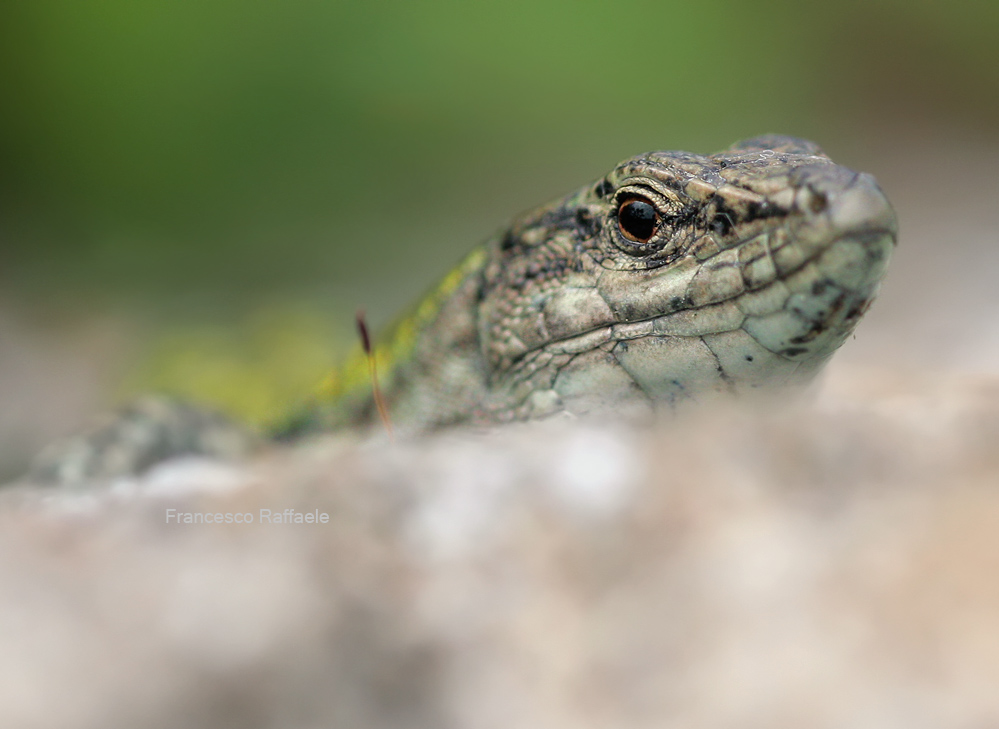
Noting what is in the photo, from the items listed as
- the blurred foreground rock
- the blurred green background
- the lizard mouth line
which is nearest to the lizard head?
the lizard mouth line

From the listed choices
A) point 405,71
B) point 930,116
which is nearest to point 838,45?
point 930,116

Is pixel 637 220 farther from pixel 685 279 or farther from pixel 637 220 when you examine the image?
pixel 685 279

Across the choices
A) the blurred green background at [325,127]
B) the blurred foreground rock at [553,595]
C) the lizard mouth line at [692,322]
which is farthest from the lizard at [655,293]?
the blurred green background at [325,127]

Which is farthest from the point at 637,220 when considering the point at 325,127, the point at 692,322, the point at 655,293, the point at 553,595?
the point at 325,127

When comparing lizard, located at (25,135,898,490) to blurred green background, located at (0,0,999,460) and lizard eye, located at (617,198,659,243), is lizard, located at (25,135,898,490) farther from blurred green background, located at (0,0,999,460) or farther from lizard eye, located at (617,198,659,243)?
blurred green background, located at (0,0,999,460)

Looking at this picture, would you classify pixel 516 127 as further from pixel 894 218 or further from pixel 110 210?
pixel 894 218

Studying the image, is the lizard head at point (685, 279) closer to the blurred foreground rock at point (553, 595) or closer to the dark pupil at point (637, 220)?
the dark pupil at point (637, 220)

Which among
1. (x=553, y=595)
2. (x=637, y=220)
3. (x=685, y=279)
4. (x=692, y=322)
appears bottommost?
(x=553, y=595)

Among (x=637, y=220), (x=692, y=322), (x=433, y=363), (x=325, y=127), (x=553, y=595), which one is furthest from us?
(x=325, y=127)
